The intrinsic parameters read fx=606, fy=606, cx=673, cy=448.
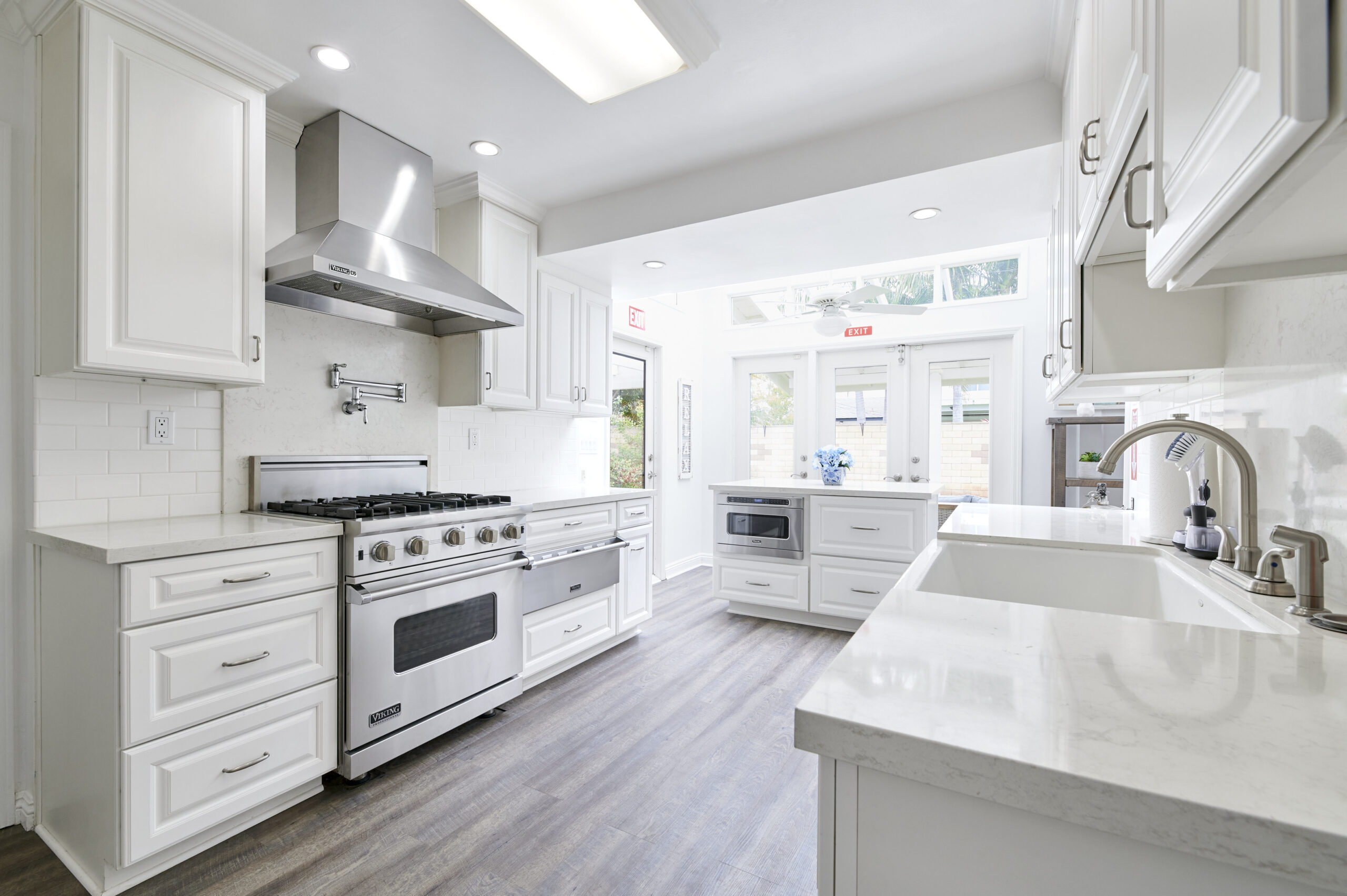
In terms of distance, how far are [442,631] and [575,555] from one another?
0.85m

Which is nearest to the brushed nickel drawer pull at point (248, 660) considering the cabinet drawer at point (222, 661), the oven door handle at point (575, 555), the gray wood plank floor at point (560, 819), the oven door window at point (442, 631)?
the cabinet drawer at point (222, 661)

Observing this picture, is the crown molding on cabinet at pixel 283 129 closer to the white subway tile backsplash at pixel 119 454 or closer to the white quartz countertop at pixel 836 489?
the white subway tile backsplash at pixel 119 454

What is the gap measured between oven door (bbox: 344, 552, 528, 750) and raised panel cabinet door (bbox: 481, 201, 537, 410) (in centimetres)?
96

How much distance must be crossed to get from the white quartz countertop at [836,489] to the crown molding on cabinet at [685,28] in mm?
2666

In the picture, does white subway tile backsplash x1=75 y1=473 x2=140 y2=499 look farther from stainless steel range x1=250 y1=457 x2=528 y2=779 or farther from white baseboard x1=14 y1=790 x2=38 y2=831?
white baseboard x1=14 y1=790 x2=38 y2=831

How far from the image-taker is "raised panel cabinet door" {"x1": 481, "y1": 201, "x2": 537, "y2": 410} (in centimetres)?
308

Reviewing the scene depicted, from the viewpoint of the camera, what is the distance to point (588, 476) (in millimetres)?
4441

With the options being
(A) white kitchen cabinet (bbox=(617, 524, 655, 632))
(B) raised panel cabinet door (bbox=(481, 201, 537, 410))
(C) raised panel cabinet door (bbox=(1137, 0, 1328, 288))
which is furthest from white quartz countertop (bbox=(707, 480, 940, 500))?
(C) raised panel cabinet door (bbox=(1137, 0, 1328, 288))

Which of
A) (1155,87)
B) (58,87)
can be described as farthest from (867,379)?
(58,87)

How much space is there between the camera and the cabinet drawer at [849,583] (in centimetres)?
379

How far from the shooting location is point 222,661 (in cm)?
173

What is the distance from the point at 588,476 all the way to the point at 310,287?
242 centimetres

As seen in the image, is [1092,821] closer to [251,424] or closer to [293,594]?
[293,594]

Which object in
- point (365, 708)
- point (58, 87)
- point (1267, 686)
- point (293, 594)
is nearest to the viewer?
point (1267, 686)
